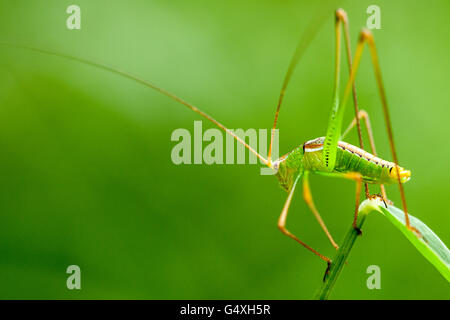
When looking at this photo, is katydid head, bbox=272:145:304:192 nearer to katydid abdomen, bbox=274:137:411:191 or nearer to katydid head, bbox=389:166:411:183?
katydid abdomen, bbox=274:137:411:191

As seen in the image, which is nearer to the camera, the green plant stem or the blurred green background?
the green plant stem

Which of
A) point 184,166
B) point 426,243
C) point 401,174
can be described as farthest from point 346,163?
point 184,166

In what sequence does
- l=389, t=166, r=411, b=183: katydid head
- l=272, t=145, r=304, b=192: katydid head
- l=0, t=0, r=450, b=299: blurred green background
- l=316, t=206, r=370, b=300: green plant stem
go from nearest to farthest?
l=316, t=206, r=370, b=300: green plant stem
l=389, t=166, r=411, b=183: katydid head
l=272, t=145, r=304, b=192: katydid head
l=0, t=0, r=450, b=299: blurred green background

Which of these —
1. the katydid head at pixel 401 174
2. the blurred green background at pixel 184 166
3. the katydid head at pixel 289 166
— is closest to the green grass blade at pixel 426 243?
the katydid head at pixel 401 174

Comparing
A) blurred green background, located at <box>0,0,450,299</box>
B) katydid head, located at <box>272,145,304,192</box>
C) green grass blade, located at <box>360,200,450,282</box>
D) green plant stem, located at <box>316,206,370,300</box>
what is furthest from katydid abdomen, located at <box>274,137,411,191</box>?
blurred green background, located at <box>0,0,450,299</box>

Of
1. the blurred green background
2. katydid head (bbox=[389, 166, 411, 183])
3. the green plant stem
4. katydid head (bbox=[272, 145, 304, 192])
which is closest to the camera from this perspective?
the green plant stem

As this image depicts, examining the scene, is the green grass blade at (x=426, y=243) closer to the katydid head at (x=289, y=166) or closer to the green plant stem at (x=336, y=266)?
the green plant stem at (x=336, y=266)

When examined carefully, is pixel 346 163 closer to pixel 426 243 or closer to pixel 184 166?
pixel 426 243

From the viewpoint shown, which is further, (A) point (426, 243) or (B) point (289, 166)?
(B) point (289, 166)

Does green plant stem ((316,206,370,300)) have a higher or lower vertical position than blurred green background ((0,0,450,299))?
lower

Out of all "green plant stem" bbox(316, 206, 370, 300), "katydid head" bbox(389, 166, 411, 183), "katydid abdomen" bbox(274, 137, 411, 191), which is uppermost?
"katydid abdomen" bbox(274, 137, 411, 191)
